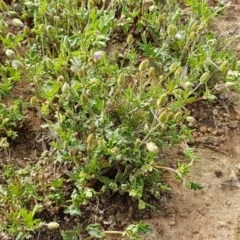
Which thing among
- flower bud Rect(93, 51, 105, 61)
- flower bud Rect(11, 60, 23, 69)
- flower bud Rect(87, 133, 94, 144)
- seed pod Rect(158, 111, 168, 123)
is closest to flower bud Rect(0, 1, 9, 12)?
flower bud Rect(11, 60, 23, 69)

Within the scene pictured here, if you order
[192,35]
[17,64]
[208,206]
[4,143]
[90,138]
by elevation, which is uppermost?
[192,35]

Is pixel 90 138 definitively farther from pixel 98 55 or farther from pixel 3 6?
pixel 3 6

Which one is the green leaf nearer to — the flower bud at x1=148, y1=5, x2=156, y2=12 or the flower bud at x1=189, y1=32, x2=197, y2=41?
the flower bud at x1=189, y1=32, x2=197, y2=41

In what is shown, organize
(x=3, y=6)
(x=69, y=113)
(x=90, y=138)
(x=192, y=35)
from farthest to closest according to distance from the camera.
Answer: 1. (x=3, y=6)
2. (x=192, y=35)
3. (x=69, y=113)
4. (x=90, y=138)

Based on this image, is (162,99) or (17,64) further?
(17,64)

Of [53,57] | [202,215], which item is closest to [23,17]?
[53,57]

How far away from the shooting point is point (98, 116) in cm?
224

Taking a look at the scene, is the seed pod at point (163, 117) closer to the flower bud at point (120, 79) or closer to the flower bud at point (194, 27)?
the flower bud at point (120, 79)

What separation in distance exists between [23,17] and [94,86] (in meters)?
0.81

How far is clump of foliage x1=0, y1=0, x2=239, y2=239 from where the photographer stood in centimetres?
214

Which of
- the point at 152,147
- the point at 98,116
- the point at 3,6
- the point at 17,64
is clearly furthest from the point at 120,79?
the point at 3,6

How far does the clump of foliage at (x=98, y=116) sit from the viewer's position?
7.02ft

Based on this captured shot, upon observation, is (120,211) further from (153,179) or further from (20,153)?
(20,153)

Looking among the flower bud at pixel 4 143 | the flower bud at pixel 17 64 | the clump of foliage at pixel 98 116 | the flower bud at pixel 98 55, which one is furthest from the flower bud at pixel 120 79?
the flower bud at pixel 4 143
